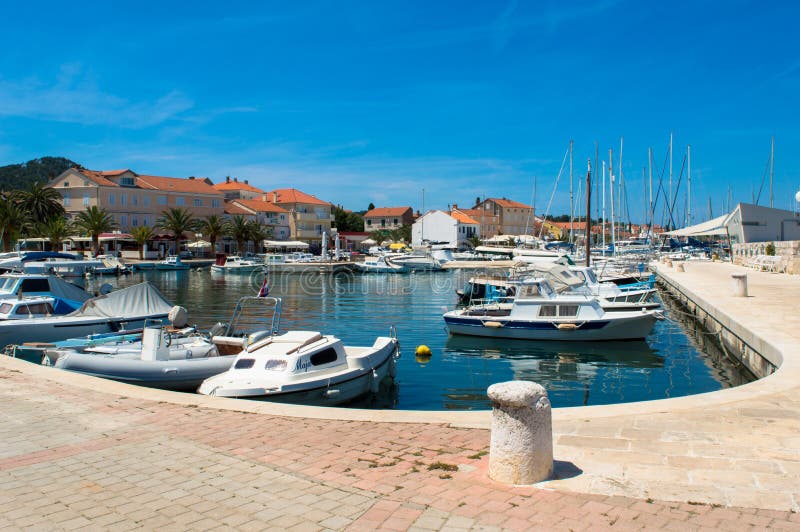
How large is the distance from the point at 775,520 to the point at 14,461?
813 centimetres

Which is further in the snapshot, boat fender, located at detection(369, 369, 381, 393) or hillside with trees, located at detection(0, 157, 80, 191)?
hillside with trees, located at detection(0, 157, 80, 191)

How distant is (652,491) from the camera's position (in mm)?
6109

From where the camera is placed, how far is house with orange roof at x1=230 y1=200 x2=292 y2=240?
10338 centimetres

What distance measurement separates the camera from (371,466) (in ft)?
23.0

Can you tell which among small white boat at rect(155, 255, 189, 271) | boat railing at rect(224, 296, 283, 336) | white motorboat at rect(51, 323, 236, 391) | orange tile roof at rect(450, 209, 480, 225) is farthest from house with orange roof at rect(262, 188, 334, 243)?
white motorboat at rect(51, 323, 236, 391)

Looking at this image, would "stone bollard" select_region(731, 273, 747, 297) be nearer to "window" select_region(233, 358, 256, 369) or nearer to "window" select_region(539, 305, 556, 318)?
"window" select_region(539, 305, 556, 318)

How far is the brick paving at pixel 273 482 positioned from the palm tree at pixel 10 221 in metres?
69.6

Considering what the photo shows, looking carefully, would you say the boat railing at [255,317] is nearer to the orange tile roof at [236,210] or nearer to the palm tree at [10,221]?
the palm tree at [10,221]

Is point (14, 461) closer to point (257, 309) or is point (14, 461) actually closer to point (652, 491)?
point (652, 491)

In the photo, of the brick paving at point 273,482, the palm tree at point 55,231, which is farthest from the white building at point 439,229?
the brick paving at point 273,482

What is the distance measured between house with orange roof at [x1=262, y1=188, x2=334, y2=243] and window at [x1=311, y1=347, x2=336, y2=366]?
95520 mm

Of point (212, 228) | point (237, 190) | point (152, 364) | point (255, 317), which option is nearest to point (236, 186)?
point (237, 190)

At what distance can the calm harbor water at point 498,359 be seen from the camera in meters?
16.9

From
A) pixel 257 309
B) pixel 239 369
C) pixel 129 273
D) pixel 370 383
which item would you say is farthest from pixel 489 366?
pixel 129 273
